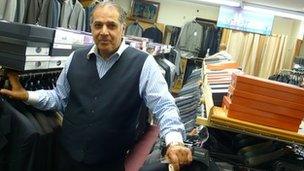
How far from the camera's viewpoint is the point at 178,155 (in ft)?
5.85

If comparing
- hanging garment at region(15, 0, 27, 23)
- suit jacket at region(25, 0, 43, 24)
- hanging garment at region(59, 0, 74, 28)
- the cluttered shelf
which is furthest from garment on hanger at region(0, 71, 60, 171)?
hanging garment at region(59, 0, 74, 28)

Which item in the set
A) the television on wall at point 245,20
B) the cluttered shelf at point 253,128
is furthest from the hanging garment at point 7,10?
the television on wall at point 245,20

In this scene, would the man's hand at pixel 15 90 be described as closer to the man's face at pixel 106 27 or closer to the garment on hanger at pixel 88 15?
the man's face at pixel 106 27

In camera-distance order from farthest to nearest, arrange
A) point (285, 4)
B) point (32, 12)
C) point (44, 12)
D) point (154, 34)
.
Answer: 1. point (154, 34)
2. point (285, 4)
3. point (44, 12)
4. point (32, 12)

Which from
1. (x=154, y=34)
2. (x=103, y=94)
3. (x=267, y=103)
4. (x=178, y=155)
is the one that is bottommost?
(x=178, y=155)

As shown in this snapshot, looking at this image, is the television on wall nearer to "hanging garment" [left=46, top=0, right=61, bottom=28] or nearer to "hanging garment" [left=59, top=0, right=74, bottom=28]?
"hanging garment" [left=59, top=0, right=74, bottom=28]

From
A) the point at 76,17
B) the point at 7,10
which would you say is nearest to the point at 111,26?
the point at 7,10

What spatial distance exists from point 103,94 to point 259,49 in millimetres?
8371

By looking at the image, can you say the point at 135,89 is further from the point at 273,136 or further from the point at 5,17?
the point at 5,17

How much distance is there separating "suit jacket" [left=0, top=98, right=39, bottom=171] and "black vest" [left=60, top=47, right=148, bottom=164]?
0.26 m

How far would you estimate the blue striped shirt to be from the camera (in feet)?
6.63

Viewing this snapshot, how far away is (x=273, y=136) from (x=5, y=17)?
5.06 metres

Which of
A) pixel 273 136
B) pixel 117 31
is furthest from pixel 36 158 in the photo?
pixel 273 136

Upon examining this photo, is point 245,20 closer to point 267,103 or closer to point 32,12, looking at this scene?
point 32,12
